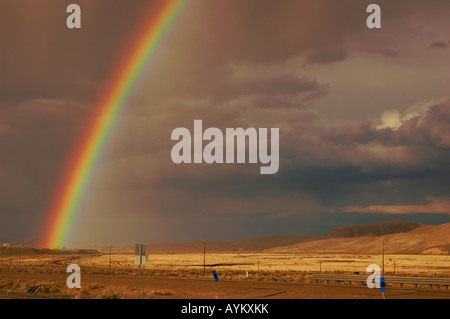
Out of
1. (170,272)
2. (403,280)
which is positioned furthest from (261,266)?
(403,280)

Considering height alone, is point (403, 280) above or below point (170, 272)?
above

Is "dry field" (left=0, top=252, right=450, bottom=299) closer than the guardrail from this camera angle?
Yes

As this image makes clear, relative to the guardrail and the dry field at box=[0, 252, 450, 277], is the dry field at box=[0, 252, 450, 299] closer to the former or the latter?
the dry field at box=[0, 252, 450, 277]

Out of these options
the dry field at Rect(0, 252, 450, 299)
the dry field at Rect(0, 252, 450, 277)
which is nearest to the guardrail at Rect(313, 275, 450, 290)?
the dry field at Rect(0, 252, 450, 299)

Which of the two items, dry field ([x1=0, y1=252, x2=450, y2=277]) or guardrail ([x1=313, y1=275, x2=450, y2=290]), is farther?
dry field ([x1=0, y1=252, x2=450, y2=277])

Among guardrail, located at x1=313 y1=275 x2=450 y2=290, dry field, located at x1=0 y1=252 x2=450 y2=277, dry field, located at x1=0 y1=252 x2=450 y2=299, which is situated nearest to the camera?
dry field, located at x1=0 y1=252 x2=450 y2=299

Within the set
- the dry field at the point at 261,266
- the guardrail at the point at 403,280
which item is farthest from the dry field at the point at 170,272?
the guardrail at the point at 403,280

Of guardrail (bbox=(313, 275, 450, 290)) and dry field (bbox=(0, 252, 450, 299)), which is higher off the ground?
guardrail (bbox=(313, 275, 450, 290))

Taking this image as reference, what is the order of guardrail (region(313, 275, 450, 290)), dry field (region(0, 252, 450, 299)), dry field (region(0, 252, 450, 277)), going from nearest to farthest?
dry field (region(0, 252, 450, 299))
guardrail (region(313, 275, 450, 290))
dry field (region(0, 252, 450, 277))

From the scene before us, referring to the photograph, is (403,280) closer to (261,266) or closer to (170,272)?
(170,272)

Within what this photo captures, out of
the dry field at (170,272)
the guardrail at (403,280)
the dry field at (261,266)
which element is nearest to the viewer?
the dry field at (170,272)

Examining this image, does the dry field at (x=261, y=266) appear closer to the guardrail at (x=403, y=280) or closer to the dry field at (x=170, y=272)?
the dry field at (x=170, y=272)
